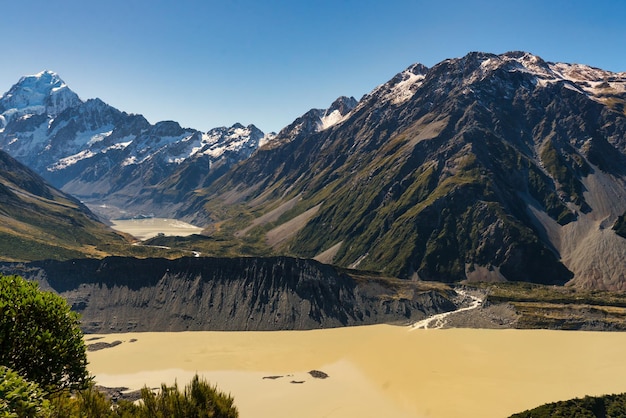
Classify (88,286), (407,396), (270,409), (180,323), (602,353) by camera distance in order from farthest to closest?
1. (88,286)
2. (180,323)
3. (602,353)
4. (407,396)
5. (270,409)

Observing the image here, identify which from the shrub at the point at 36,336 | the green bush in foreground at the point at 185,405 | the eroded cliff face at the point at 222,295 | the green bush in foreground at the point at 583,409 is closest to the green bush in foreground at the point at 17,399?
the shrub at the point at 36,336

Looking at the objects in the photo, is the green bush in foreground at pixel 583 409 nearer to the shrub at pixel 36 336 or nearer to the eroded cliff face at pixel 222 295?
the shrub at pixel 36 336

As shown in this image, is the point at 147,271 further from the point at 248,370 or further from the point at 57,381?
the point at 57,381

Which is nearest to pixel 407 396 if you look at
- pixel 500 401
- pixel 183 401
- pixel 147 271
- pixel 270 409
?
pixel 500 401

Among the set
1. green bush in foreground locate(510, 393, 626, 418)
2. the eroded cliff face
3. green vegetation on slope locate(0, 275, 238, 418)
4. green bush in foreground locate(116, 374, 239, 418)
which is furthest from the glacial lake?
green vegetation on slope locate(0, 275, 238, 418)

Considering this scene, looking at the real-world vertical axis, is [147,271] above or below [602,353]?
above
